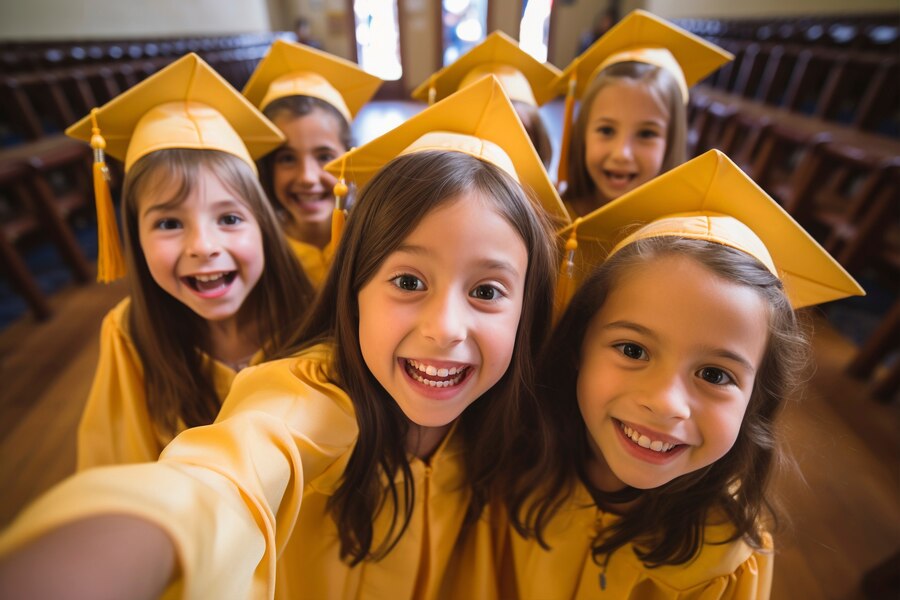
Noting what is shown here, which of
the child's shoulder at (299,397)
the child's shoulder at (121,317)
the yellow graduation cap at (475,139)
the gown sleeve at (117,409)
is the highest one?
the yellow graduation cap at (475,139)

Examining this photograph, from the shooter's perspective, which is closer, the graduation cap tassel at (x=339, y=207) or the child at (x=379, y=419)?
the child at (x=379, y=419)

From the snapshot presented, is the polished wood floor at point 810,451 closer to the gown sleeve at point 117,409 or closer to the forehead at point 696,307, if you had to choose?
the gown sleeve at point 117,409

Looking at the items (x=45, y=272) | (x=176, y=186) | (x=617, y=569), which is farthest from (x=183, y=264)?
(x=45, y=272)

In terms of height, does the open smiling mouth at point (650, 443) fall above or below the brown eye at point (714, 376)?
below

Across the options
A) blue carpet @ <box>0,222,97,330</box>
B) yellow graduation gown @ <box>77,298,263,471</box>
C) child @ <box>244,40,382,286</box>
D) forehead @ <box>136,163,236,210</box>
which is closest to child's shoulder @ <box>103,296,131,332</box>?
yellow graduation gown @ <box>77,298,263,471</box>

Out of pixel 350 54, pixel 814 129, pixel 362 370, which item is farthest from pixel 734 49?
pixel 350 54

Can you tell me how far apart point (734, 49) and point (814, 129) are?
7.27 ft

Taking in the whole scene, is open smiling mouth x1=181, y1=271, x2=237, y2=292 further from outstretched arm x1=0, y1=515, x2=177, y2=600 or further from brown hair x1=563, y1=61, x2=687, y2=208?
brown hair x1=563, y1=61, x2=687, y2=208

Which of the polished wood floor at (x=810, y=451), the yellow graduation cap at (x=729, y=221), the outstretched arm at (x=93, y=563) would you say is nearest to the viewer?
the outstretched arm at (x=93, y=563)

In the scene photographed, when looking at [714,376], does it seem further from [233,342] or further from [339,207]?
[233,342]

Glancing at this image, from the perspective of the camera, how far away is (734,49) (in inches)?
175

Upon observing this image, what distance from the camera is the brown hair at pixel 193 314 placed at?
1.16 metres

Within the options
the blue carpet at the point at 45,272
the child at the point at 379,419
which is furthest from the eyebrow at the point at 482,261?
the blue carpet at the point at 45,272

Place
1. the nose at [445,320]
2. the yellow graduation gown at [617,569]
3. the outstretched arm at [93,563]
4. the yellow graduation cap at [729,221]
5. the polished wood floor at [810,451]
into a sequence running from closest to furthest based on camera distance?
the outstretched arm at [93,563] → the nose at [445,320] → the yellow graduation cap at [729,221] → the yellow graduation gown at [617,569] → the polished wood floor at [810,451]
